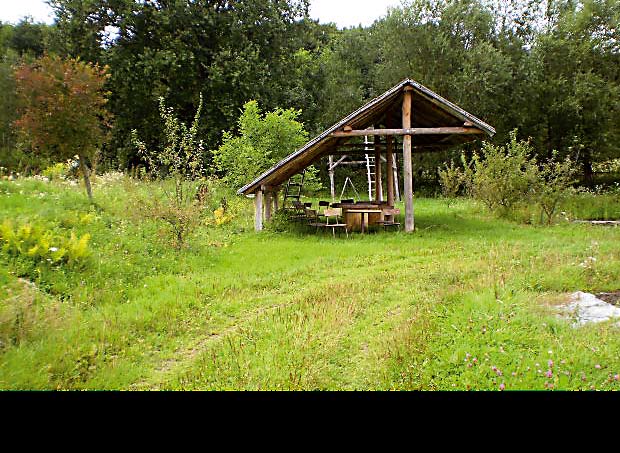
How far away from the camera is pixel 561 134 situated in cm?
760

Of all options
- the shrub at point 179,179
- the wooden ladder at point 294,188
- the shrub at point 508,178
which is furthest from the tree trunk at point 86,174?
the shrub at point 508,178

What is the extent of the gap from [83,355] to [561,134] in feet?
26.0

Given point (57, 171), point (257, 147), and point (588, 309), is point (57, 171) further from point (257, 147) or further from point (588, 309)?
point (588, 309)

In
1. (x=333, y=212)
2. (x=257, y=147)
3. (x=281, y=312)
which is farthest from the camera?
(x=257, y=147)

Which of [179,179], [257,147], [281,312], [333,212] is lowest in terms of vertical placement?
[281,312]

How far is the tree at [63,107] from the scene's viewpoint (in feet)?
10.7

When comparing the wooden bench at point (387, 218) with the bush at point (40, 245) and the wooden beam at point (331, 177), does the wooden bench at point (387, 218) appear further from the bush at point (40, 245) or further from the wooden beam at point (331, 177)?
the bush at point (40, 245)

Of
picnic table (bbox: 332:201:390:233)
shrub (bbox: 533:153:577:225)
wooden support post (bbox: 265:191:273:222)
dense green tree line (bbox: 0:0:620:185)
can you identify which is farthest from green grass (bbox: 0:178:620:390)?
shrub (bbox: 533:153:577:225)

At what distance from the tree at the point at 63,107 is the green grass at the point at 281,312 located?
42cm

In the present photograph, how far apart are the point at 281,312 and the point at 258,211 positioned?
412 centimetres

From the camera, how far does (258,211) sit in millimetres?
6730

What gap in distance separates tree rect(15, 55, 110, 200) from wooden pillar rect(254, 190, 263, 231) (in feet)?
8.48

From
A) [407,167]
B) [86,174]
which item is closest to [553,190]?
[407,167]
